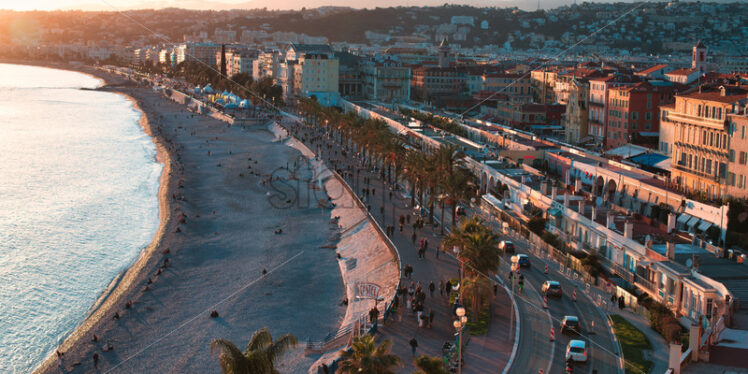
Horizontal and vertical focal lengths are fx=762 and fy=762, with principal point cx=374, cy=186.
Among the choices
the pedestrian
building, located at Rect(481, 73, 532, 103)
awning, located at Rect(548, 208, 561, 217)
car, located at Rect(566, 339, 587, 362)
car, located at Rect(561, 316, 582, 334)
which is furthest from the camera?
building, located at Rect(481, 73, 532, 103)

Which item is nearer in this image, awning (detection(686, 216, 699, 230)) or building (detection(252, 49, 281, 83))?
awning (detection(686, 216, 699, 230))

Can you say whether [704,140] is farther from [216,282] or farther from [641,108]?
[216,282]

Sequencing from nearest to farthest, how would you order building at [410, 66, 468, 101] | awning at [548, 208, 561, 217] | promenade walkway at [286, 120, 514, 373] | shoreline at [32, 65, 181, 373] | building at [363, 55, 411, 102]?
promenade walkway at [286, 120, 514, 373] → shoreline at [32, 65, 181, 373] → awning at [548, 208, 561, 217] → building at [410, 66, 468, 101] → building at [363, 55, 411, 102]

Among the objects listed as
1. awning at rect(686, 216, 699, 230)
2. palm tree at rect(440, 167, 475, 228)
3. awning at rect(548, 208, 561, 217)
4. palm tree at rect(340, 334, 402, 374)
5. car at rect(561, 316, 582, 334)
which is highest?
palm tree at rect(440, 167, 475, 228)

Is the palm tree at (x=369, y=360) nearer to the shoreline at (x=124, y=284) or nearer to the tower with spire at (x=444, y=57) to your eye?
the shoreline at (x=124, y=284)

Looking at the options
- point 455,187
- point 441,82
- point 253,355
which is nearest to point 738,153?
point 455,187

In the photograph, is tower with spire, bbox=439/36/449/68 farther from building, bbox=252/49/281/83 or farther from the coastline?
the coastline

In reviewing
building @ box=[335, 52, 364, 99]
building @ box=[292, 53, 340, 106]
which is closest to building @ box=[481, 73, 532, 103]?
building @ box=[292, 53, 340, 106]
